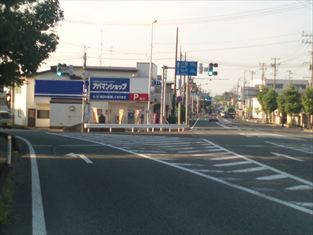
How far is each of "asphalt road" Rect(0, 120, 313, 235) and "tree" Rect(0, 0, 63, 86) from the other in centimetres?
362

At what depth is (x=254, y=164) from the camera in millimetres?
21141

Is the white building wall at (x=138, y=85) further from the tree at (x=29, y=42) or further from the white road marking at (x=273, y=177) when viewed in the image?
the white road marking at (x=273, y=177)

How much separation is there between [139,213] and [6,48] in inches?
392

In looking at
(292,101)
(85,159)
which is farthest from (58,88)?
(85,159)

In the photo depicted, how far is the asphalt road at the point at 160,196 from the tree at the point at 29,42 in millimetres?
3621

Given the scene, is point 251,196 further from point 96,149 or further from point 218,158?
point 96,149

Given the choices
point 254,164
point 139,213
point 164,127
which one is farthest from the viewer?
point 164,127

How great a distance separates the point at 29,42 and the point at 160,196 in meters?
9.66

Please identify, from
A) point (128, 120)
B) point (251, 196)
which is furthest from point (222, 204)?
point (128, 120)

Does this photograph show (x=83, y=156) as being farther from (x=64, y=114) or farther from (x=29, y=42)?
(x=64, y=114)

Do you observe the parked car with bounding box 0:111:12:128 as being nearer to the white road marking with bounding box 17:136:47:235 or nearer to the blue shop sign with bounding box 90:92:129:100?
the blue shop sign with bounding box 90:92:129:100

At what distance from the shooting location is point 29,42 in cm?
1986

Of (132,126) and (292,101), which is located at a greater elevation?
(292,101)

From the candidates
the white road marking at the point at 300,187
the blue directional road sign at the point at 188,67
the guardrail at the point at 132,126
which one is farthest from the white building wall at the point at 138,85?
the white road marking at the point at 300,187
